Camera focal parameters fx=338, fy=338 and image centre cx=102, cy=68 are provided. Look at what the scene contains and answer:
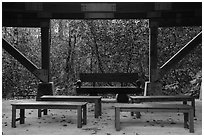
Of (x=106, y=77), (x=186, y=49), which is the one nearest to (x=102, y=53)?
(x=106, y=77)

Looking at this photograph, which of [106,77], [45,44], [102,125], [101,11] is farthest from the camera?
[106,77]

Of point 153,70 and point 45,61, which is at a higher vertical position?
point 45,61

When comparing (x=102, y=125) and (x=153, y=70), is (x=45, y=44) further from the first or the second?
(x=102, y=125)

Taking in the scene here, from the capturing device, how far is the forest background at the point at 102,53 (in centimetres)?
1352

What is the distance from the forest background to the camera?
13.5 m

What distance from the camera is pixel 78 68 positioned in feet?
48.5

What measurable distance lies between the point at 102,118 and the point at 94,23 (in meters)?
8.56

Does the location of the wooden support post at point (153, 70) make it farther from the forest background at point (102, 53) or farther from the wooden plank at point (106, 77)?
the forest background at point (102, 53)

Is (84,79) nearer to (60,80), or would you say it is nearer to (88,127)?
(88,127)

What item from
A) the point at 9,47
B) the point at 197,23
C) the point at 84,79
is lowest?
the point at 84,79

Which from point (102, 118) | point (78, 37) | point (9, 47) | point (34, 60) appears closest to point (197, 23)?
point (102, 118)

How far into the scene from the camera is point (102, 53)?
13992 millimetres

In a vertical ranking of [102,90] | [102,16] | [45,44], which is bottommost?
[102,90]

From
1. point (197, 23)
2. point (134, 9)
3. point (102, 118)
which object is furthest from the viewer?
point (197, 23)
